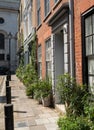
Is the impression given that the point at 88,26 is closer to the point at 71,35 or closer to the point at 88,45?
the point at 88,45

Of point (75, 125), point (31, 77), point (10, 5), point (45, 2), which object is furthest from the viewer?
point (10, 5)

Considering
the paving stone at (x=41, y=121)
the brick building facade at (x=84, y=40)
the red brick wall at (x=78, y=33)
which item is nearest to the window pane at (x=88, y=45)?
the brick building facade at (x=84, y=40)

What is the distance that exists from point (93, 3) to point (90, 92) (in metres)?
2.06

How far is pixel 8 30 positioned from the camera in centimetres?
6084

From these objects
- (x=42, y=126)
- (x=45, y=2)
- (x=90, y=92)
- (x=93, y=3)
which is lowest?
(x=42, y=126)

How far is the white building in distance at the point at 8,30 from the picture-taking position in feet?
194

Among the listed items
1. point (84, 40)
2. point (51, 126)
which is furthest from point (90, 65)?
point (51, 126)

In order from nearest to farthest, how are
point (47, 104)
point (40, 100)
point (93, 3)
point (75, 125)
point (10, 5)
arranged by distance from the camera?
point (75, 125) → point (93, 3) → point (47, 104) → point (40, 100) → point (10, 5)

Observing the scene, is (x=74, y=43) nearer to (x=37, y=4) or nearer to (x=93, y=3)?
(x=93, y=3)

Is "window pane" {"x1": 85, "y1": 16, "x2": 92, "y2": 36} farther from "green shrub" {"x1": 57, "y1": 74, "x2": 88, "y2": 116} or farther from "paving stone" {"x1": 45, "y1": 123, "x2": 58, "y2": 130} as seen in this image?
"paving stone" {"x1": 45, "y1": 123, "x2": 58, "y2": 130}

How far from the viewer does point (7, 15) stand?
201ft

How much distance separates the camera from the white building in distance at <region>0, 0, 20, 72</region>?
59.1 m

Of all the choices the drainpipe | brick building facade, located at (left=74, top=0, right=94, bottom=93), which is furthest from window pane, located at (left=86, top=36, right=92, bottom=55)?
the drainpipe

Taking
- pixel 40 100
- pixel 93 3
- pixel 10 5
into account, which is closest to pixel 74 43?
pixel 93 3
